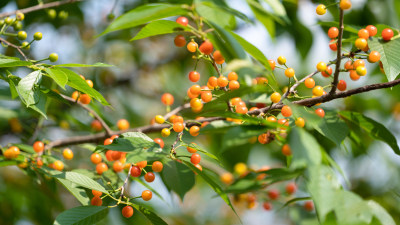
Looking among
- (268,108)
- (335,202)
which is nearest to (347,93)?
(268,108)

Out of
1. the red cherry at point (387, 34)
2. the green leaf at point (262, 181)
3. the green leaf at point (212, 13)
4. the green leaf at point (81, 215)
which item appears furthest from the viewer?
the green leaf at point (262, 181)

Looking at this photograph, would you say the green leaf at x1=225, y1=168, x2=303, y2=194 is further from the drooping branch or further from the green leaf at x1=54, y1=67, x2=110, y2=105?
the green leaf at x1=54, y1=67, x2=110, y2=105

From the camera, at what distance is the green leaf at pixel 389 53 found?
5.12ft

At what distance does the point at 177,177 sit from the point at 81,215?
1.83 feet

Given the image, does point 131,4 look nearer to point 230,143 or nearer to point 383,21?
point 383,21

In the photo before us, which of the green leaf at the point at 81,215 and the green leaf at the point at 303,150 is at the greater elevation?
the green leaf at the point at 303,150

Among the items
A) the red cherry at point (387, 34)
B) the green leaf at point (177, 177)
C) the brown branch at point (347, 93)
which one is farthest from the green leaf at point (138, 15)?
the red cherry at point (387, 34)

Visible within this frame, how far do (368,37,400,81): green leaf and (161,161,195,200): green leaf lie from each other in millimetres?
1017

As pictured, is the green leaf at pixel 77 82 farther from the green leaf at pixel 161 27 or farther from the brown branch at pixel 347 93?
the brown branch at pixel 347 93

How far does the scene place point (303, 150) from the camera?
1.00 meters

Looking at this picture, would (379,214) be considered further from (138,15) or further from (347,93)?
(138,15)

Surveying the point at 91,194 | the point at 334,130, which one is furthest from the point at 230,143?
the point at 91,194

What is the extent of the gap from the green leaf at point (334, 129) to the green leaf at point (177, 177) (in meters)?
0.71

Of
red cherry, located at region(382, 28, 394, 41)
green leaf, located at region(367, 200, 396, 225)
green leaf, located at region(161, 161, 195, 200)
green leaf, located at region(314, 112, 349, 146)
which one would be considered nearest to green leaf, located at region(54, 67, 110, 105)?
green leaf, located at region(161, 161, 195, 200)
